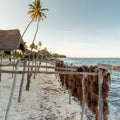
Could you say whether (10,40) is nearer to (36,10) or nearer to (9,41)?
(9,41)

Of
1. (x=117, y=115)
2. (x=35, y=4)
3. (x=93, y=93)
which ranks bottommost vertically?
(x=117, y=115)

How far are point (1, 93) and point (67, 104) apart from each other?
10.8ft

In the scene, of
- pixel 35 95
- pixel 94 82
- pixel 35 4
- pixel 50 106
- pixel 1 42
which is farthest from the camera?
pixel 1 42

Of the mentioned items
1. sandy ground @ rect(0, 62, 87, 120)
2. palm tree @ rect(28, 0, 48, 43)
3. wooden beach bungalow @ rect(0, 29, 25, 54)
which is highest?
palm tree @ rect(28, 0, 48, 43)

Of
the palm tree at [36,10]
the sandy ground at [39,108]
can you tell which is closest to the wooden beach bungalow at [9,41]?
the palm tree at [36,10]

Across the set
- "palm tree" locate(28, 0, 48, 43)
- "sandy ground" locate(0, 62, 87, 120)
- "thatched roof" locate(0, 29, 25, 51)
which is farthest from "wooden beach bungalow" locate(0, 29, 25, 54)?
"sandy ground" locate(0, 62, 87, 120)

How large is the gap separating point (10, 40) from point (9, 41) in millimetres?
304

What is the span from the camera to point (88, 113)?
8.56m

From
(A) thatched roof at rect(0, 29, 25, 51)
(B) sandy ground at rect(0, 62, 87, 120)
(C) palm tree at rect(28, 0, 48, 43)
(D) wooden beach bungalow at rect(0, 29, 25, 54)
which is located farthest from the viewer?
(A) thatched roof at rect(0, 29, 25, 51)

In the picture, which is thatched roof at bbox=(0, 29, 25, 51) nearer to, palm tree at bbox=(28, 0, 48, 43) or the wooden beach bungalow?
the wooden beach bungalow

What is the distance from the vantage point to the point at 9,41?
33750mm

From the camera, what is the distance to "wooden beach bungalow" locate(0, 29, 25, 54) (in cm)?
3225

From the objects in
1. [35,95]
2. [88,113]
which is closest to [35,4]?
[35,95]

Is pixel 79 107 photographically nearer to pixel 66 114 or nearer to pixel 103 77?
pixel 66 114
